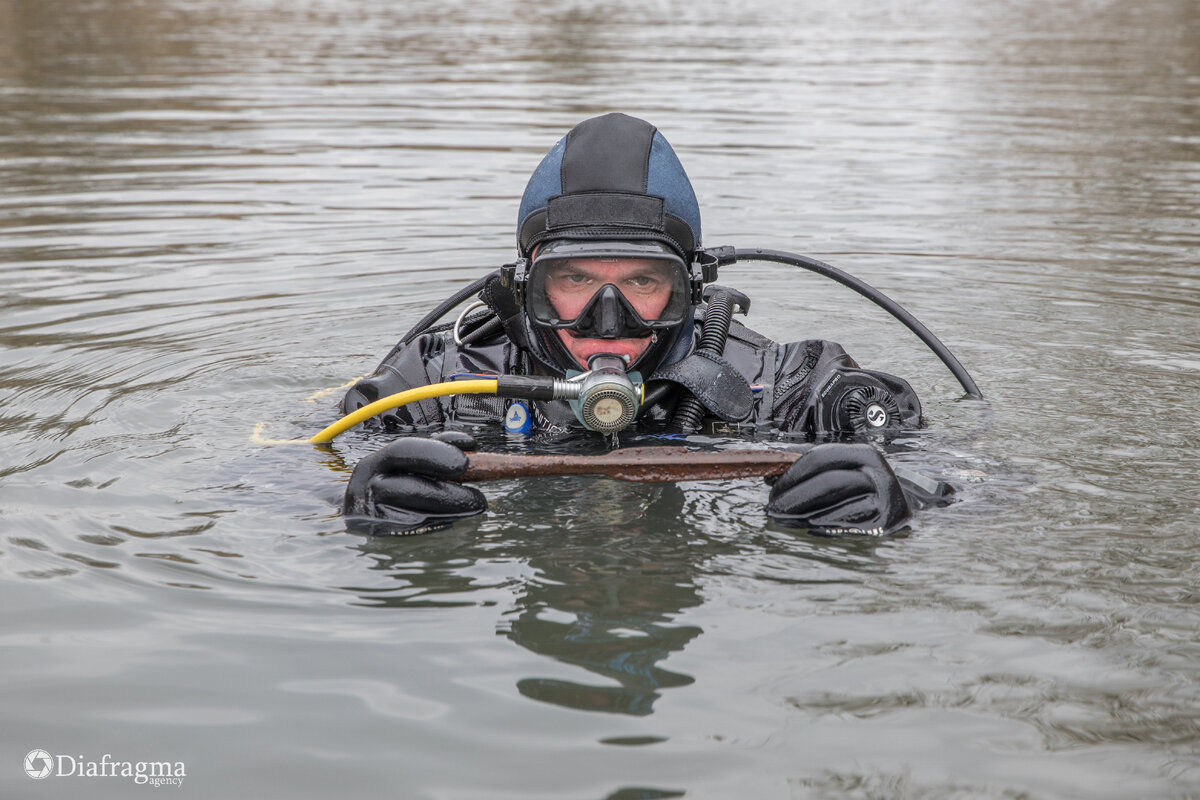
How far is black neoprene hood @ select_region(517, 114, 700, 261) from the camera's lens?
146 inches

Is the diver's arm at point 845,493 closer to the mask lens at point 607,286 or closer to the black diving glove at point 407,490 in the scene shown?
the mask lens at point 607,286

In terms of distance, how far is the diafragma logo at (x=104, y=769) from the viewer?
222 cm

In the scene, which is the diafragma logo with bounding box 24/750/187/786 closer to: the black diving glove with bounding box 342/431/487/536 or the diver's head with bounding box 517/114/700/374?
the black diving glove with bounding box 342/431/487/536

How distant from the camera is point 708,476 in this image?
3236 millimetres

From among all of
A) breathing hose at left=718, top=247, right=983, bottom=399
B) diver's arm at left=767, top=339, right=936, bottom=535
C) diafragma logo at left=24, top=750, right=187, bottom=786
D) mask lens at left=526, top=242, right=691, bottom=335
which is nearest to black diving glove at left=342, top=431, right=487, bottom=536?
mask lens at left=526, top=242, right=691, bottom=335

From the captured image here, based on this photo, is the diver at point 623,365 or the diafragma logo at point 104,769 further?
the diver at point 623,365

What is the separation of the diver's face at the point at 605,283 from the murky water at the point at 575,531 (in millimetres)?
476

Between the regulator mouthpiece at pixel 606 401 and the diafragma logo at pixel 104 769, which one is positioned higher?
the regulator mouthpiece at pixel 606 401

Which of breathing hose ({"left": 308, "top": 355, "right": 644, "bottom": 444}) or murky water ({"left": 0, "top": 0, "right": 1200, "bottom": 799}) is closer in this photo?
murky water ({"left": 0, "top": 0, "right": 1200, "bottom": 799})

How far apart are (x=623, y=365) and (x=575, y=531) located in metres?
0.61

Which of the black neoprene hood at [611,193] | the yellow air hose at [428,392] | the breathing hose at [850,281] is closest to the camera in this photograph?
the yellow air hose at [428,392]

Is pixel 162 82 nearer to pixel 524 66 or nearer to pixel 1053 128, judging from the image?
pixel 524 66

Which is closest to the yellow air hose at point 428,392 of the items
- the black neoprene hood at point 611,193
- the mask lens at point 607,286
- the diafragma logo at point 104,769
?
the mask lens at point 607,286

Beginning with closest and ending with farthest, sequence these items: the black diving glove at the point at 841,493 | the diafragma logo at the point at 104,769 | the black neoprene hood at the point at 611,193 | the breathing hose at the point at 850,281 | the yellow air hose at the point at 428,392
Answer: the diafragma logo at the point at 104,769
the black diving glove at the point at 841,493
the yellow air hose at the point at 428,392
the black neoprene hood at the point at 611,193
the breathing hose at the point at 850,281
